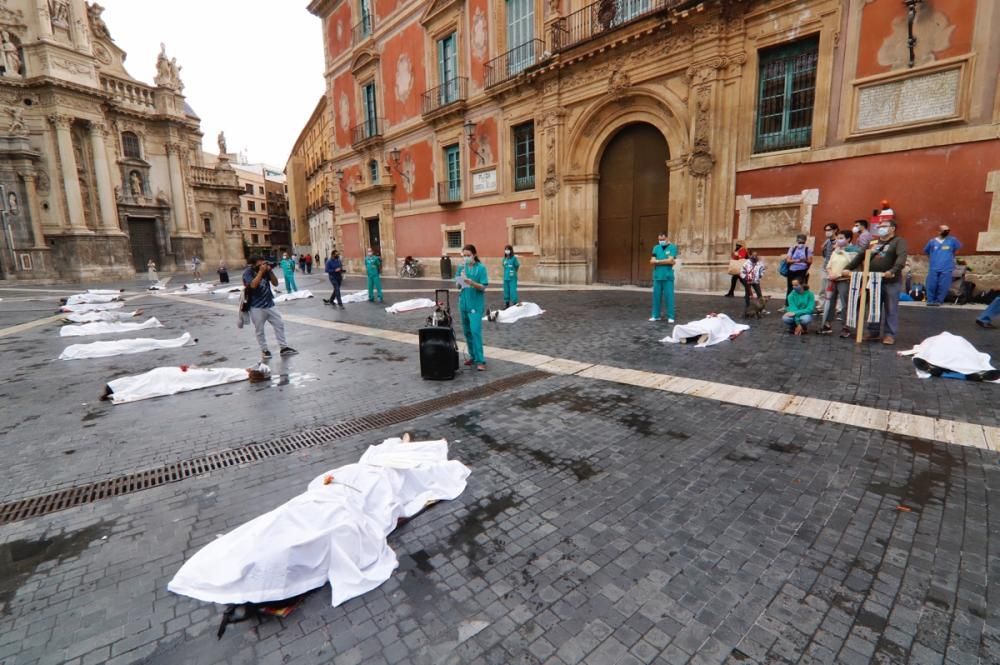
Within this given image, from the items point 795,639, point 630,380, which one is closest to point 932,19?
point 630,380

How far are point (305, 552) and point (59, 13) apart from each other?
4234cm

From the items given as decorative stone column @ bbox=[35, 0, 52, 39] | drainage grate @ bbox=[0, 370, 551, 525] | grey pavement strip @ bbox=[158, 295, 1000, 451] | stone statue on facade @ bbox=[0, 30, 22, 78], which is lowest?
drainage grate @ bbox=[0, 370, 551, 525]

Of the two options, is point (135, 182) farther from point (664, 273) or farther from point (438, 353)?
point (664, 273)

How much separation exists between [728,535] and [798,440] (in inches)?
69.7

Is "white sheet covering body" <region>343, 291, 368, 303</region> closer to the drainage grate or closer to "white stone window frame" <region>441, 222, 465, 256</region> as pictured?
"white stone window frame" <region>441, 222, 465, 256</region>

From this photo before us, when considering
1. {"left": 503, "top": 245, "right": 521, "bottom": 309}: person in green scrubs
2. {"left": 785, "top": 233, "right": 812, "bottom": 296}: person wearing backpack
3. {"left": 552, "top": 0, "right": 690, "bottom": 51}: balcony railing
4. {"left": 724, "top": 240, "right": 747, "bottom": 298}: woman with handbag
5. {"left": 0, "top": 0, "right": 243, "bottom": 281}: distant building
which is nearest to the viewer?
{"left": 785, "top": 233, "right": 812, "bottom": 296}: person wearing backpack

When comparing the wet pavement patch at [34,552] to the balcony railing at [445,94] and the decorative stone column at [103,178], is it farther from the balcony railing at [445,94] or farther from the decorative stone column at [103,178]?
the decorative stone column at [103,178]

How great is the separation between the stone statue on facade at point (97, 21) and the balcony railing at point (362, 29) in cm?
2098

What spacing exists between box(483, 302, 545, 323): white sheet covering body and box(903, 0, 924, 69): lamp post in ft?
34.2

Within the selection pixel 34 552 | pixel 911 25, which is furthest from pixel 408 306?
pixel 911 25

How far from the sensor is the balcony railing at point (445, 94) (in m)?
21.7

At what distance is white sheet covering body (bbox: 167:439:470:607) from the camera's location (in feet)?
7.72

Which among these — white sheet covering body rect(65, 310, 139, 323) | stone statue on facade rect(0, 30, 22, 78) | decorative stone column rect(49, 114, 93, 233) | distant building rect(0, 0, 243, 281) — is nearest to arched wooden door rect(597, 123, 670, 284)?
white sheet covering body rect(65, 310, 139, 323)

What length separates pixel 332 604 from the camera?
7.72 ft
